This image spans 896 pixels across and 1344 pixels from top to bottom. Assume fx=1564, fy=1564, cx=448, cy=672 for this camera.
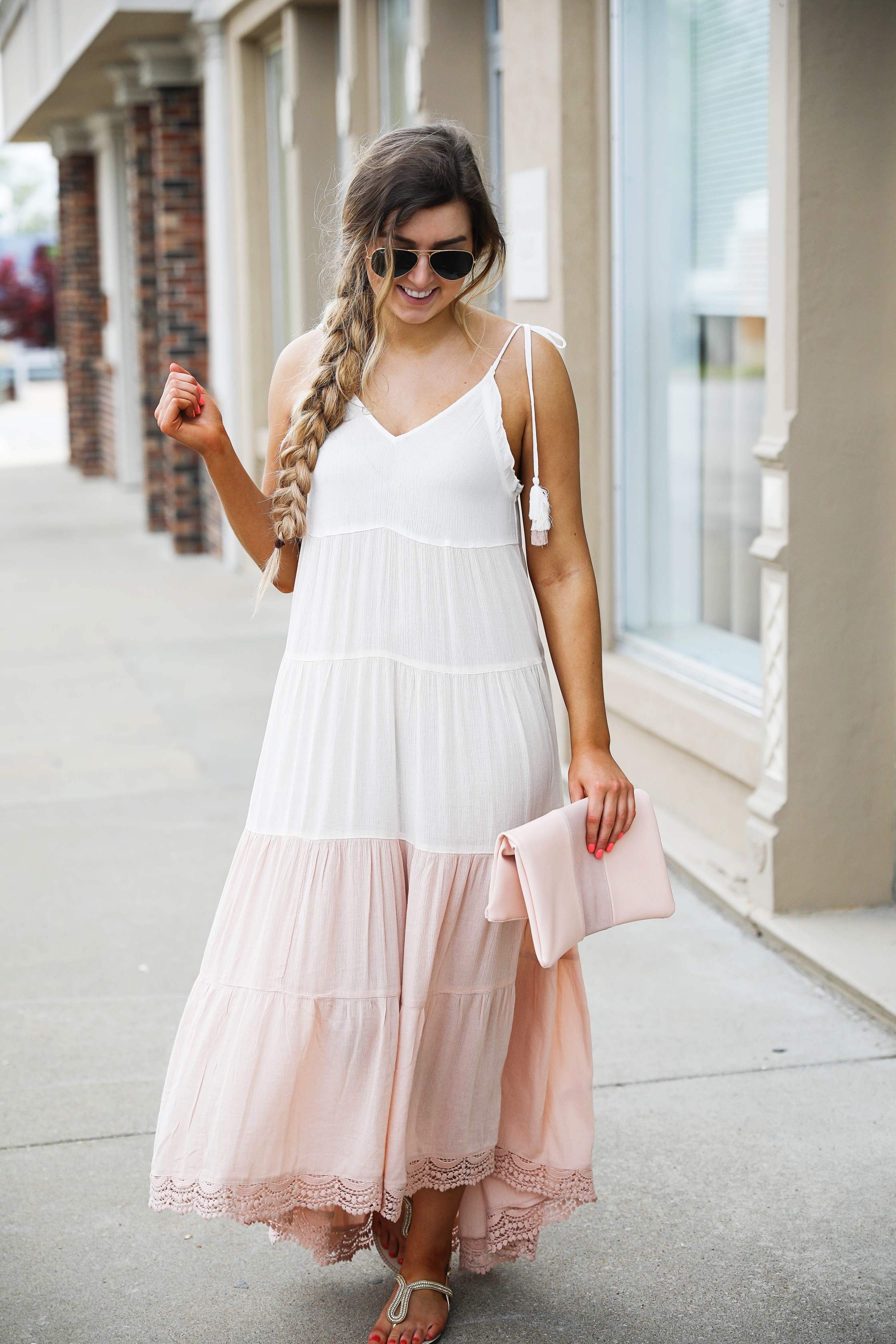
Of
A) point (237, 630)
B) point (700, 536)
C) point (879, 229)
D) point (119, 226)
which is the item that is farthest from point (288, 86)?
point (119, 226)

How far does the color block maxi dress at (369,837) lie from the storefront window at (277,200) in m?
8.89

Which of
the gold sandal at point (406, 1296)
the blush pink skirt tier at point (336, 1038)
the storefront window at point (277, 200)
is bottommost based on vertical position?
the gold sandal at point (406, 1296)

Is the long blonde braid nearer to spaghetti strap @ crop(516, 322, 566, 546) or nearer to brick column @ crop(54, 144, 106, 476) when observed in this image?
spaghetti strap @ crop(516, 322, 566, 546)

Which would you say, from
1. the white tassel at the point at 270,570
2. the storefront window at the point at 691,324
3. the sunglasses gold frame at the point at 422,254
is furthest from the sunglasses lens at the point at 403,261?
the storefront window at the point at 691,324

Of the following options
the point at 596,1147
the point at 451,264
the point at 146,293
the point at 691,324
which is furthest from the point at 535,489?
the point at 146,293

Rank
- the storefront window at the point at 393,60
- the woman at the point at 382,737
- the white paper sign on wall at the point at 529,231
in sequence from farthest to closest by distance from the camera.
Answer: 1. the storefront window at the point at 393,60
2. the white paper sign on wall at the point at 529,231
3. the woman at the point at 382,737

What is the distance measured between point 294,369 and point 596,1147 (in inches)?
72.0

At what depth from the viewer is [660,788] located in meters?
5.59

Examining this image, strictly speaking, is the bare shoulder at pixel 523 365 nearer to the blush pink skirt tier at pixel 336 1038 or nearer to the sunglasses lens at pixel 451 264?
the sunglasses lens at pixel 451 264

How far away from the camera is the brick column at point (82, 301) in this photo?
62.0 feet

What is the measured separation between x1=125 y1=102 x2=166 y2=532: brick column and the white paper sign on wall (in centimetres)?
718

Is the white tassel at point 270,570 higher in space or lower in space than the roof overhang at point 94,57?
lower

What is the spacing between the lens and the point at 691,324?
559cm

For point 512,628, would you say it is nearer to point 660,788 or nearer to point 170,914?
point 170,914
